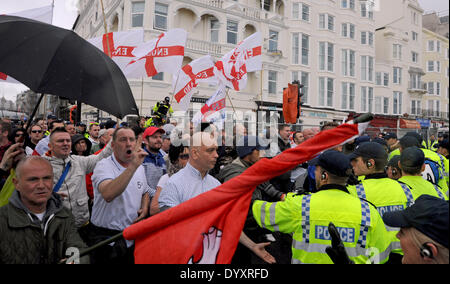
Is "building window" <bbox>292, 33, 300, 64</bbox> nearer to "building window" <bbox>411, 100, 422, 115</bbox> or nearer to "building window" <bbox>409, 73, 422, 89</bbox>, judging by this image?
"building window" <bbox>409, 73, 422, 89</bbox>

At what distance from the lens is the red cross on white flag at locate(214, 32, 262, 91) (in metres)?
8.67

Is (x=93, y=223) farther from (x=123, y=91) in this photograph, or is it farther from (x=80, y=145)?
(x=80, y=145)

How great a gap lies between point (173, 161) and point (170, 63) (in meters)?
3.31

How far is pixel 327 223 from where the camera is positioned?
7.99 feet

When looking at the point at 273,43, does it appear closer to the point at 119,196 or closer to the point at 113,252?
the point at 119,196

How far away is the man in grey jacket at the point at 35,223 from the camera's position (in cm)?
218

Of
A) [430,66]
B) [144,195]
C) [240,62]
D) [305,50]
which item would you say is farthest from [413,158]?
[430,66]

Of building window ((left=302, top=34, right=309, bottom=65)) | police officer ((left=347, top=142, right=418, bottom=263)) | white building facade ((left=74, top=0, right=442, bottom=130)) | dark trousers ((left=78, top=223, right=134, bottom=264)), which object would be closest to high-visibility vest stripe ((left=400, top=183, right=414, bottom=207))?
police officer ((left=347, top=142, right=418, bottom=263))

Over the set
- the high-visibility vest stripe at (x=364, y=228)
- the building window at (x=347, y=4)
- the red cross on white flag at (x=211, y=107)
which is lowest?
the high-visibility vest stripe at (x=364, y=228)

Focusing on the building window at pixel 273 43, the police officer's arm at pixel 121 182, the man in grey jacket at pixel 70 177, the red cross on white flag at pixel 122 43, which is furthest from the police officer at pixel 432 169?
the building window at pixel 273 43

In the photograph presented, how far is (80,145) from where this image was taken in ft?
16.6

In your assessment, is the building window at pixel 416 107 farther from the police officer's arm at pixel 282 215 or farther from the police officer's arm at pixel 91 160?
the police officer's arm at pixel 91 160

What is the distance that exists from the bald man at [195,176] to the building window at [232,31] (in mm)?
21804
